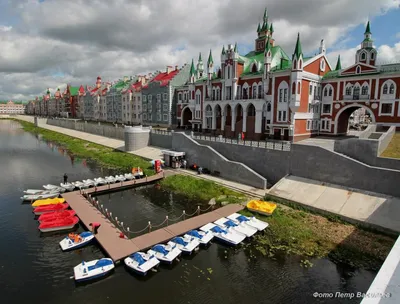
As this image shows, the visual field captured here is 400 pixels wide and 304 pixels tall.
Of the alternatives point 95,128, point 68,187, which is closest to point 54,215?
point 68,187

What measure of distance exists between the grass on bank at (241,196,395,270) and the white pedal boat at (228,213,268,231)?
516 mm

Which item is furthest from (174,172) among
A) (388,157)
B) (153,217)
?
(388,157)

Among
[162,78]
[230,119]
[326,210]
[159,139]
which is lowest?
[326,210]

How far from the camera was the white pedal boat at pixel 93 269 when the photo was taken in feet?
43.2

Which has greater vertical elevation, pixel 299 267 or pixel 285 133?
pixel 285 133

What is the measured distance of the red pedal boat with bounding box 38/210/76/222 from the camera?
62.0 feet

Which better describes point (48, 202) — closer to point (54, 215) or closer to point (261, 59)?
point (54, 215)

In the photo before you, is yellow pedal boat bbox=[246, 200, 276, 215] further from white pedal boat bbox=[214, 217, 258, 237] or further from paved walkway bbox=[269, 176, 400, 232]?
paved walkway bbox=[269, 176, 400, 232]

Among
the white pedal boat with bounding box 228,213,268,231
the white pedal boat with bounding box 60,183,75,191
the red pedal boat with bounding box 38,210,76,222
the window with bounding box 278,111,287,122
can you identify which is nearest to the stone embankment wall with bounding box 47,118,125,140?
the white pedal boat with bounding box 60,183,75,191

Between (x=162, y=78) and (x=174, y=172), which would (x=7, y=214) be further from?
(x=162, y=78)

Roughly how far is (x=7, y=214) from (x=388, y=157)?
3208 cm

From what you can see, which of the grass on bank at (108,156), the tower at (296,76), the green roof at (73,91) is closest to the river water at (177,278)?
the grass on bank at (108,156)

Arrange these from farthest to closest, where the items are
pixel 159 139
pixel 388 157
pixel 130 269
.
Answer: pixel 159 139
pixel 388 157
pixel 130 269

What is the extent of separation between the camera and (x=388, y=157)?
22.1 metres
